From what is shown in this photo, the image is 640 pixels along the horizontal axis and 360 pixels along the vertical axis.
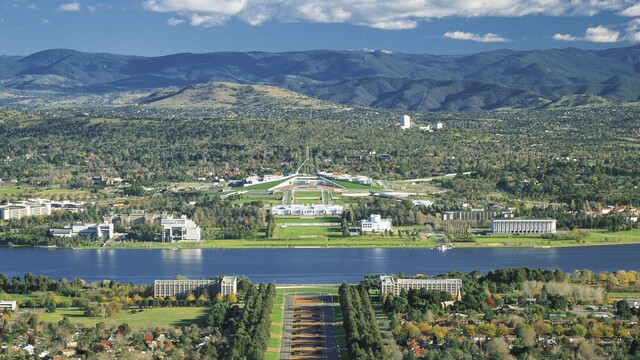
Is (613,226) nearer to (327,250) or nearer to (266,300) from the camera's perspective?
(327,250)

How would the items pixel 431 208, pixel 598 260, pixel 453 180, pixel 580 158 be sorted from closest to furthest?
pixel 598 260, pixel 431 208, pixel 453 180, pixel 580 158

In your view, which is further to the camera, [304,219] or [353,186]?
[353,186]

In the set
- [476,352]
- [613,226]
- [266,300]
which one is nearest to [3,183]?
[613,226]

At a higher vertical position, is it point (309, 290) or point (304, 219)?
point (304, 219)

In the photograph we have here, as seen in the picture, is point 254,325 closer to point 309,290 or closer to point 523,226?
point 309,290

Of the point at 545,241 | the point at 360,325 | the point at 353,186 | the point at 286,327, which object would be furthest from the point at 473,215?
the point at 360,325

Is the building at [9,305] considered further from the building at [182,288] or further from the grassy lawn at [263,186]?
the grassy lawn at [263,186]

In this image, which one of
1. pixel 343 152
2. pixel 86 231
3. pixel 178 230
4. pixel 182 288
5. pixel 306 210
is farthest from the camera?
pixel 343 152

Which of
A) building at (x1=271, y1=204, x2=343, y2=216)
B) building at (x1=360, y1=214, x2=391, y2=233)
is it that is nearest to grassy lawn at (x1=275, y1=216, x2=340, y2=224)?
building at (x1=271, y1=204, x2=343, y2=216)
